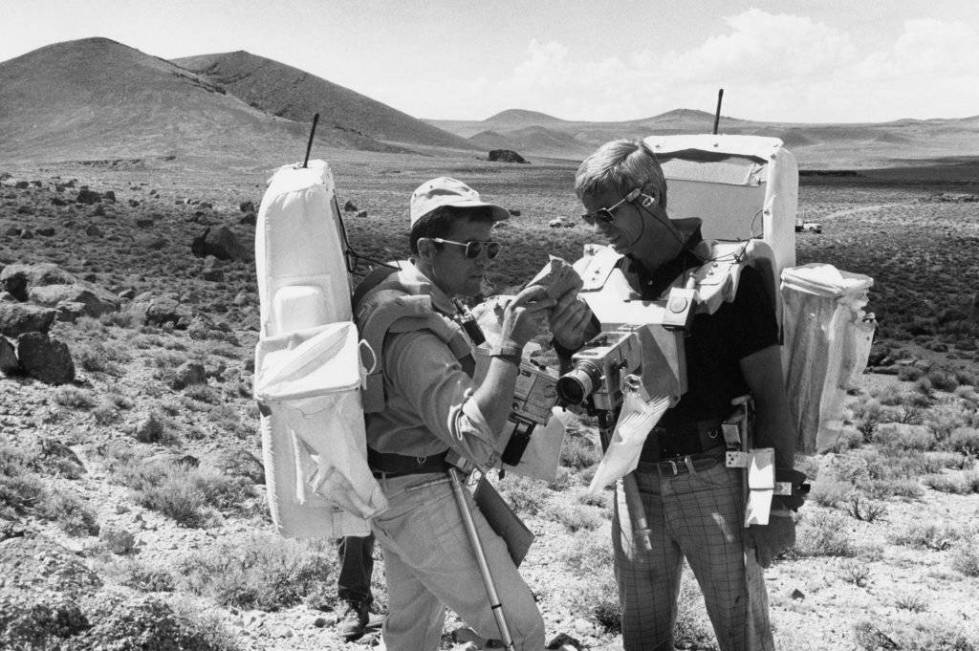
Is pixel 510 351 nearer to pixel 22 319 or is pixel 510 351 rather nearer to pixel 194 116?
pixel 22 319

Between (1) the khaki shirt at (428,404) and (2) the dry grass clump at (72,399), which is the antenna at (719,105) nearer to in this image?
(1) the khaki shirt at (428,404)

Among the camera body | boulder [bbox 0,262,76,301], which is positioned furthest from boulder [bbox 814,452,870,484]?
boulder [bbox 0,262,76,301]

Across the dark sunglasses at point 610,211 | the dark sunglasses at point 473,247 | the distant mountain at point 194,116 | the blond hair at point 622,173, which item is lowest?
the dark sunglasses at point 473,247

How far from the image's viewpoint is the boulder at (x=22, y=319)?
11016 millimetres

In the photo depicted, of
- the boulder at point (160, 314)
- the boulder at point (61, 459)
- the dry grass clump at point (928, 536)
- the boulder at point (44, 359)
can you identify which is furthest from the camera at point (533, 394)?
the boulder at point (160, 314)

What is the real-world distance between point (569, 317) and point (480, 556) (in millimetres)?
765

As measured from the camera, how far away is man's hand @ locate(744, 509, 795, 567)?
322 cm

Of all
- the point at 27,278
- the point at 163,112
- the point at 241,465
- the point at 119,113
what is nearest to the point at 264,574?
the point at 241,465

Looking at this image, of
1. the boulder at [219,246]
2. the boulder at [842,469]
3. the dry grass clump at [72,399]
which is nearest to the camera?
the boulder at [842,469]

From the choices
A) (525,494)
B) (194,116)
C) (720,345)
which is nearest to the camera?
(720,345)

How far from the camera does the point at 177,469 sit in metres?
7.88

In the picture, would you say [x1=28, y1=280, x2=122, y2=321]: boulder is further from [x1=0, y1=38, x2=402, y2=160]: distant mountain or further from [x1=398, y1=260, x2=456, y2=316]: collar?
[x1=0, y1=38, x2=402, y2=160]: distant mountain

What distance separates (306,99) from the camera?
495 feet

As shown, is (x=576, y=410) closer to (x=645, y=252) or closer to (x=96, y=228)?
(x=645, y=252)
